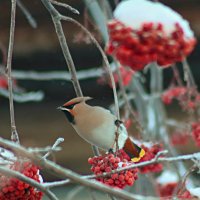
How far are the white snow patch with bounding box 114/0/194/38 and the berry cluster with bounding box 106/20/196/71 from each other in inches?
0.6

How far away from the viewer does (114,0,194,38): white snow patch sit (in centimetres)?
156

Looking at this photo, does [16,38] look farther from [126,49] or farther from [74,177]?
[74,177]

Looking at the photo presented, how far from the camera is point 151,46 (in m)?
1.51

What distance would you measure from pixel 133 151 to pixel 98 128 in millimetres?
112

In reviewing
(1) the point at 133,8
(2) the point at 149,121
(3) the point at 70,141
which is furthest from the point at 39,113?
(1) the point at 133,8

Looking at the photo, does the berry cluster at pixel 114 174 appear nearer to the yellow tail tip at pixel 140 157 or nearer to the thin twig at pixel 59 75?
the yellow tail tip at pixel 140 157

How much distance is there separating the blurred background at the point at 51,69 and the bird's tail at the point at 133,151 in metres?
1.10

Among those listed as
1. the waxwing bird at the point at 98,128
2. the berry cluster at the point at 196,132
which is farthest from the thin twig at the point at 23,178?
the berry cluster at the point at 196,132

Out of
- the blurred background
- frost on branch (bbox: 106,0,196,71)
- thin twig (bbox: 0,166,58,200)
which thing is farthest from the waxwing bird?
the blurred background

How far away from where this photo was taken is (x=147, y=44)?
4.99 ft

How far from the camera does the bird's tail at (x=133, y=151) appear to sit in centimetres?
192

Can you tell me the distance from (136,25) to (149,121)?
1.15m

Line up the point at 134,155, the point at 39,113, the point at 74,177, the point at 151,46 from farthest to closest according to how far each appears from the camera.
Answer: the point at 39,113 → the point at 134,155 → the point at 151,46 → the point at 74,177

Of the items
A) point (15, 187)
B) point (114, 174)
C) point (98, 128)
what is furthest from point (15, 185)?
point (98, 128)
